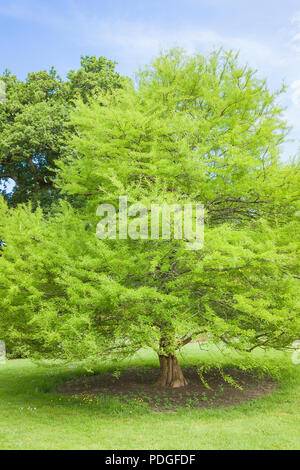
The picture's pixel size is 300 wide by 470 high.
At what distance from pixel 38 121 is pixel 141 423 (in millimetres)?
15189

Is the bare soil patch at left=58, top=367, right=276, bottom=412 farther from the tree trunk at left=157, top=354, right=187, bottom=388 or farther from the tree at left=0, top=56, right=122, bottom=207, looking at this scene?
the tree at left=0, top=56, right=122, bottom=207

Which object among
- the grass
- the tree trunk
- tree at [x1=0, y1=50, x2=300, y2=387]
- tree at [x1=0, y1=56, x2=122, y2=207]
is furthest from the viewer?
tree at [x1=0, y1=56, x2=122, y2=207]

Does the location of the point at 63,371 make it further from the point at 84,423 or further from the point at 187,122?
the point at 187,122

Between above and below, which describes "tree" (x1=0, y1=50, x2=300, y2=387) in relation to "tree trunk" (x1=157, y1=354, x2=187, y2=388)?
above

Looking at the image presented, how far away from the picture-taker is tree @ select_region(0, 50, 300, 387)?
6746mm

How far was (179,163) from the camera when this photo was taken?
25.0ft

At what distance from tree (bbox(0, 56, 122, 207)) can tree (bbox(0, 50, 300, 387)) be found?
9232 mm

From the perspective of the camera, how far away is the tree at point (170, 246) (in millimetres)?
6746

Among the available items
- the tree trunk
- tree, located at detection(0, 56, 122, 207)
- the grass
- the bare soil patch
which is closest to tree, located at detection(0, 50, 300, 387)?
the grass

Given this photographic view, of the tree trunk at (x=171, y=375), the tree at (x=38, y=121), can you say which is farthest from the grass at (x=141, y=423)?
the tree at (x=38, y=121)

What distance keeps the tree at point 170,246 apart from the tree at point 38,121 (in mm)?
9232
